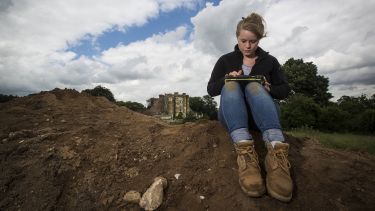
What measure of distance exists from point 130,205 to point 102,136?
141 centimetres

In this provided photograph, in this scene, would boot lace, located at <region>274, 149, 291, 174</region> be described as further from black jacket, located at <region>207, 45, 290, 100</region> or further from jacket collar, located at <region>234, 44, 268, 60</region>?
jacket collar, located at <region>234, 44, 268, 60</region>

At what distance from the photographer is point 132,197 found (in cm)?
287

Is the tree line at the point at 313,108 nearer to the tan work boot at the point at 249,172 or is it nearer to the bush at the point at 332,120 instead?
the bush at the point at 332,120

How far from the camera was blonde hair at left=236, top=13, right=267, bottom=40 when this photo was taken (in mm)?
3353

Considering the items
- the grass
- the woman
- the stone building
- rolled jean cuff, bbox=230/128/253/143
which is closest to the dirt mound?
the woman

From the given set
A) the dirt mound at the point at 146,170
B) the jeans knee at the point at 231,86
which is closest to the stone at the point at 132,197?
the dirt mound at the point at 146,170

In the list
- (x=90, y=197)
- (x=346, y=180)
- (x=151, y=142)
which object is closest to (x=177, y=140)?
(x=151, y=142)

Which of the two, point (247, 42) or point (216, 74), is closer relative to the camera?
point (247, 42)

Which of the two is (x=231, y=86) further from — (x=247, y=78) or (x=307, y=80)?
(x=307, y=80)

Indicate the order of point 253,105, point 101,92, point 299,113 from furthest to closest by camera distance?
point 299,113
point 101,92
point 253,105

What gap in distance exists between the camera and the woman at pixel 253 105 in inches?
105

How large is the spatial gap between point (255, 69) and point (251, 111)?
2.08 feet

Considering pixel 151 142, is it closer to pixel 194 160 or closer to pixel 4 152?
pixel 194 160

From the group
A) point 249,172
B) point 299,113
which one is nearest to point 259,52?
point 249,172
